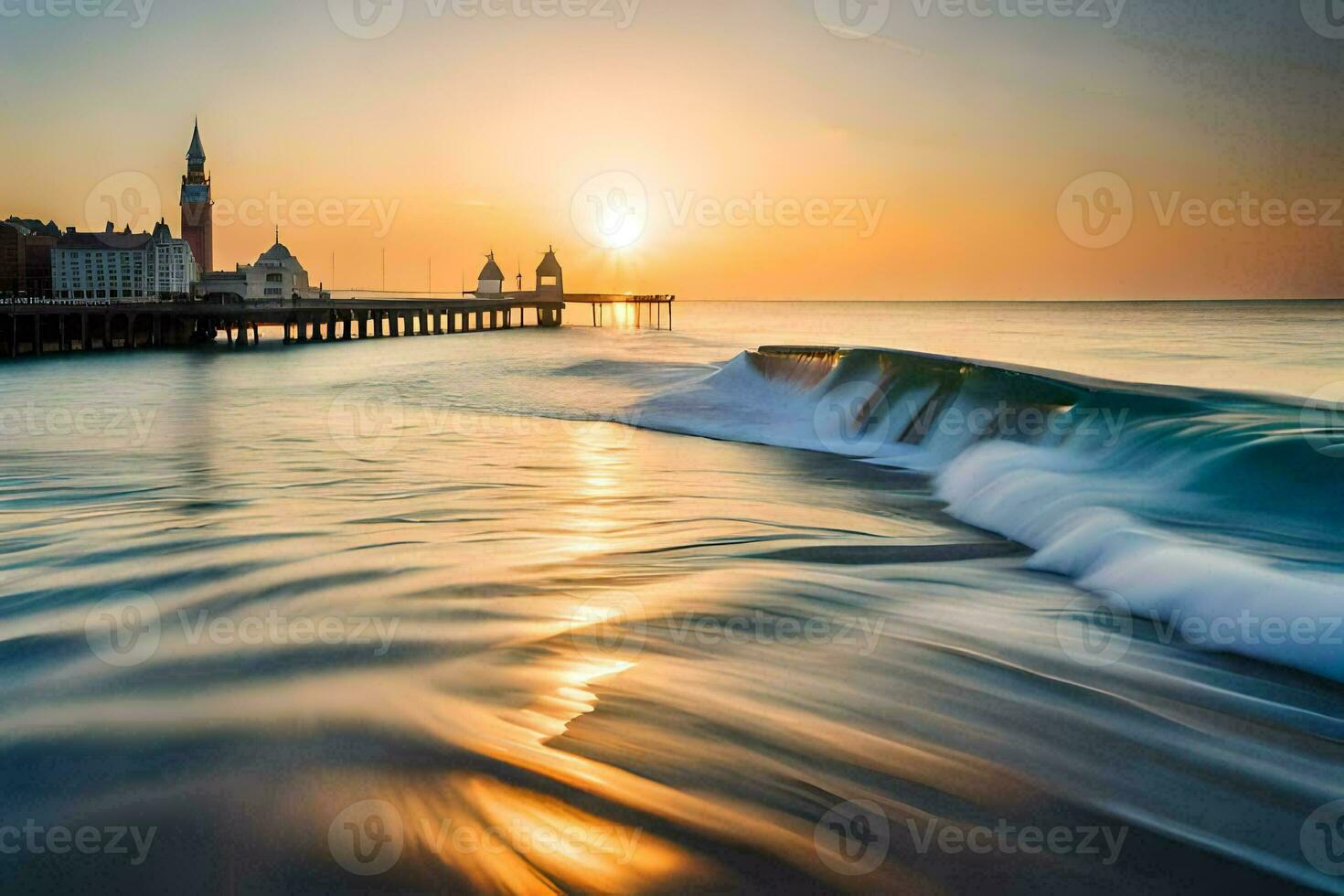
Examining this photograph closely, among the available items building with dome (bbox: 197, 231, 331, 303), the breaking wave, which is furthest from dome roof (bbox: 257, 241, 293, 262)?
the breaking wave

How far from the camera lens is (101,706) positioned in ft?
13.4

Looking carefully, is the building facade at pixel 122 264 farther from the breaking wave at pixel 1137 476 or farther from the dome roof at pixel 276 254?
the breaking wave at pixel 1137 476

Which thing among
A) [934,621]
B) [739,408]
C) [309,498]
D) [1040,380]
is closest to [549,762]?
[934,621]

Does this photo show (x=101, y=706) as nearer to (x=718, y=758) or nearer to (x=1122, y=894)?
(x=718, y=758)

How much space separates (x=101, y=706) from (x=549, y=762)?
2133 mm

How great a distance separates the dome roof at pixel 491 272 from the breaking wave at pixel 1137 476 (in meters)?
106

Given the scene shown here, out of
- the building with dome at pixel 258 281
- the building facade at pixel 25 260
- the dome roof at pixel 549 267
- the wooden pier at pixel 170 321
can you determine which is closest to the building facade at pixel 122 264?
the building facade at pixel 25 260

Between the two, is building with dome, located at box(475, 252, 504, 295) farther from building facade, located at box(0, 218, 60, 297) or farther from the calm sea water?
the calm sea water

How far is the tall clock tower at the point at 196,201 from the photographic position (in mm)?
116062

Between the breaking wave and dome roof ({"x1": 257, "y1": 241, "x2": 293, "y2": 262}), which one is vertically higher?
dome roof ({"x1": 257, "y1": 241, "x2": 293, "y2": 262})

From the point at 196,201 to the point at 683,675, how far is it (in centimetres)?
13119

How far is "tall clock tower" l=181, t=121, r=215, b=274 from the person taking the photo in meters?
116

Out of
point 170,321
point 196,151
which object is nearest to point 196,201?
point 196,151

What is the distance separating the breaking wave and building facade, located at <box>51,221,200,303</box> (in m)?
96.8
